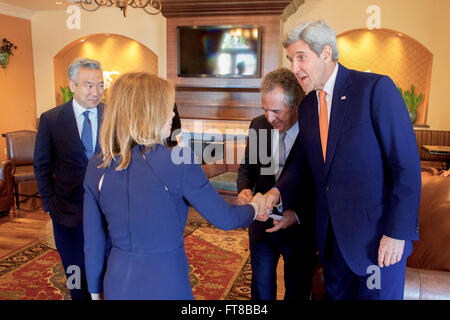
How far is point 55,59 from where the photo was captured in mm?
8141

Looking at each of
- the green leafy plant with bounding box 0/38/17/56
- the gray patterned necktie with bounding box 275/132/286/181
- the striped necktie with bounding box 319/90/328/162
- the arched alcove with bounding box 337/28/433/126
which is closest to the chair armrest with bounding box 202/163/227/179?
the gray patterned necktie with bounding box 275/132/286/181

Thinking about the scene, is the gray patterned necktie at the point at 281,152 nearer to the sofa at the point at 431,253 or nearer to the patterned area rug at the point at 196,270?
the sofa at the point at 431,253

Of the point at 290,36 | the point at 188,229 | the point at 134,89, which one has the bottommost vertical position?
the point at 188,229

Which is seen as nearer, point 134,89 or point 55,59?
A: point 134,89

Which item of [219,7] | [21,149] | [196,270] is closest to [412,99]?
[219,7]

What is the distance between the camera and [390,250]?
51.9 inches

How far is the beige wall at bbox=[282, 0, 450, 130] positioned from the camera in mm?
6371

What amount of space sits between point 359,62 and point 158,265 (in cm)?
749

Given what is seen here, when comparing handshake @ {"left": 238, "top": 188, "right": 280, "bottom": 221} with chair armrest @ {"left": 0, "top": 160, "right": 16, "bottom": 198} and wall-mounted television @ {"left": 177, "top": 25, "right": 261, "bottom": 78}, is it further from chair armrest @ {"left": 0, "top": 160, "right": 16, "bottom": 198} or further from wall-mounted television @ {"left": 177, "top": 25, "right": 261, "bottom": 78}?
wall-mounted television @ {"left": 177, "top": 25, "right": 261, "bottom": 78}

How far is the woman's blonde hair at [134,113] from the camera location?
1.22m

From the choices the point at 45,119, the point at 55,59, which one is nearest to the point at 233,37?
the point at 55,59
